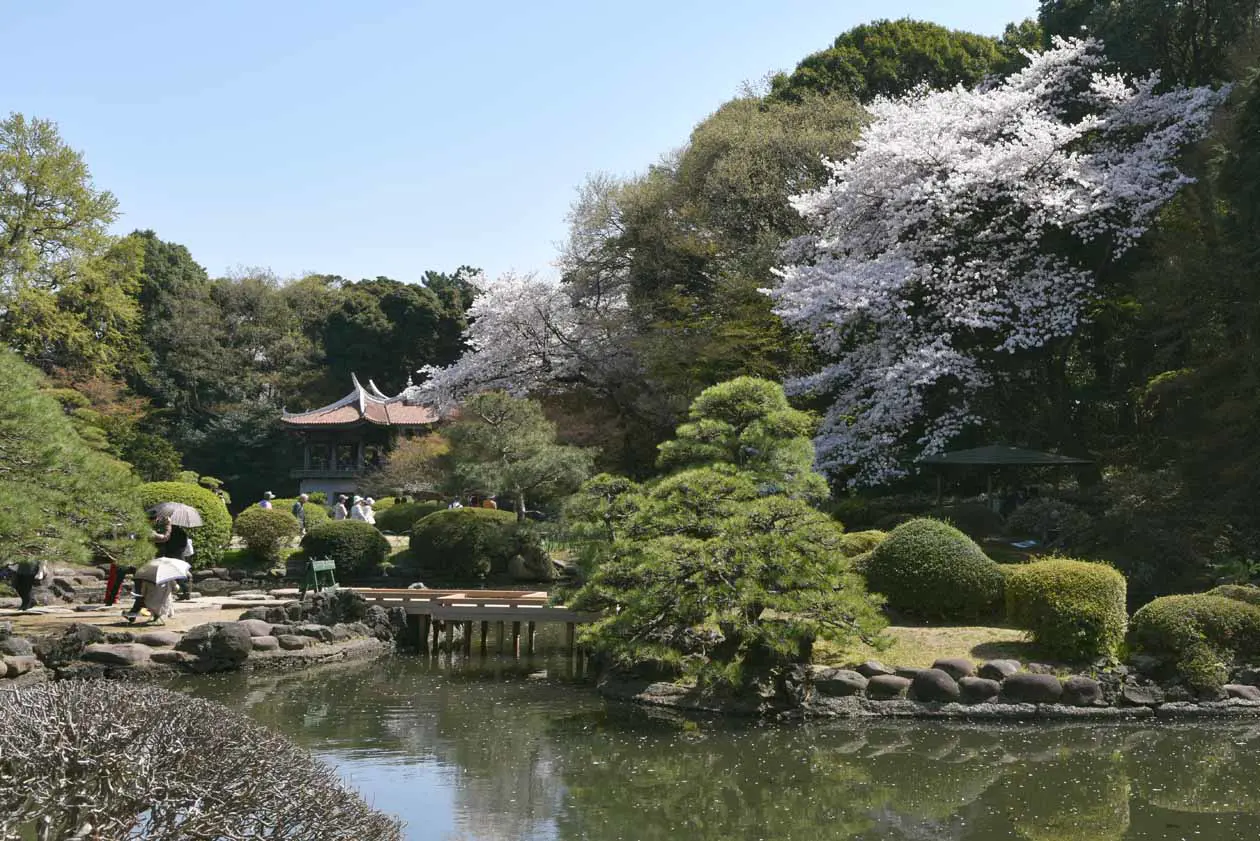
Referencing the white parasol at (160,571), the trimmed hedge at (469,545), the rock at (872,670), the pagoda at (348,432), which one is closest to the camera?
the rock at (872,670)

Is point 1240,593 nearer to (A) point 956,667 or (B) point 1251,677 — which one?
(B) point 1251,677

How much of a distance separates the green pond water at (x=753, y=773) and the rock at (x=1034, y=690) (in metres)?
0.37

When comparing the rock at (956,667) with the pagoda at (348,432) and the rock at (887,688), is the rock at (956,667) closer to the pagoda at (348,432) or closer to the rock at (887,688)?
the rock at (887,688)

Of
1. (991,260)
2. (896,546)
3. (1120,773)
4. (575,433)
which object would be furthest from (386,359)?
(1120,773)

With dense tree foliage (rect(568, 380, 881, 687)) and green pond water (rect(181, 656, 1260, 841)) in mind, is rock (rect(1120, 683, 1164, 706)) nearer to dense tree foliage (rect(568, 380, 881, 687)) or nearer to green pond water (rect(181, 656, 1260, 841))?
green pond water (rect(181, 656, 1260, 841))

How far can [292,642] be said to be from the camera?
14961 millimetres

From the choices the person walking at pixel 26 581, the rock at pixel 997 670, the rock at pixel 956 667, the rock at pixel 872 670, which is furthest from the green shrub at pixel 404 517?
the rock at pixel 997 670

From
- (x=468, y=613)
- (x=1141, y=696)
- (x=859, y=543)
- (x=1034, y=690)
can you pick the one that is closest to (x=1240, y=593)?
(x=1141, y=696)

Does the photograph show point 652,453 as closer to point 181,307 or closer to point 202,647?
point 202,647

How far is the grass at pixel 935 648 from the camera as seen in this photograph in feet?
40.3

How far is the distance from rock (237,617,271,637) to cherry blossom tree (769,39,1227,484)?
31.2ft

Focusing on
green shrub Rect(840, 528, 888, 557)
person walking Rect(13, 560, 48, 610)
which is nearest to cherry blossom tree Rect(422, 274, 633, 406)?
person walking Rect(13, 560, 48, 610)

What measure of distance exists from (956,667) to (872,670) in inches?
33.1

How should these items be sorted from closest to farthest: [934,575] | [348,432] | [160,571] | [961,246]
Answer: [934,575], [160,571], [961,246], [348,432]
